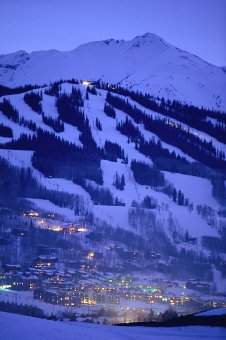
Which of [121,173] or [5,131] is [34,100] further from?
[121,173]

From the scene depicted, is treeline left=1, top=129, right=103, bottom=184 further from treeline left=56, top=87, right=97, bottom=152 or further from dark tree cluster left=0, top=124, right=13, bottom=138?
treeline left=56, top=87, right=97, bottom=152

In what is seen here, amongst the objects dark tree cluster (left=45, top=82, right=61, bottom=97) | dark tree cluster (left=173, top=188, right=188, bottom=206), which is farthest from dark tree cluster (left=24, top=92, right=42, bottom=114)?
dark tree cluster (left=173, top=188, right=188, bottom=206)

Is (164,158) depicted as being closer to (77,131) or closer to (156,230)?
(77,131)

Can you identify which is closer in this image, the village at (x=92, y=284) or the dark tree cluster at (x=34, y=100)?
the village at (x=92, y=284)

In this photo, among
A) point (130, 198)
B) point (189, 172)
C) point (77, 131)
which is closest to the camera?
point (130, 198)

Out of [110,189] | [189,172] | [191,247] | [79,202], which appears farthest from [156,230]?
[189,172]

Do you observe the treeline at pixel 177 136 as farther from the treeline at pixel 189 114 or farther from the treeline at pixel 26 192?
the treeline at pixel 26 192

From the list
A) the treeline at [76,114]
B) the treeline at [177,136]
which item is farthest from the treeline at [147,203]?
the treeline at [177,136]
